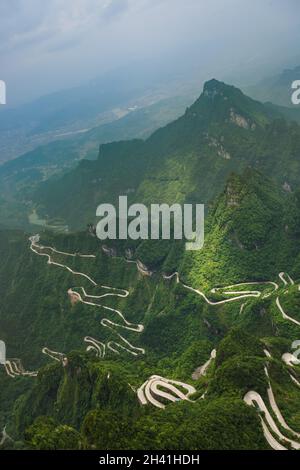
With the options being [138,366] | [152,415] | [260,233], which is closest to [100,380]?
[138,366]

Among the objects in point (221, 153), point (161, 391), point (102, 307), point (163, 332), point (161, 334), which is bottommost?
point (161, 334)

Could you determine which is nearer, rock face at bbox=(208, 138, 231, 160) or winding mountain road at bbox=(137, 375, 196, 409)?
winding mountain road at bbox=(137, 375, 196, 409)

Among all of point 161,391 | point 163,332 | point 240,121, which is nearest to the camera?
point 161,391

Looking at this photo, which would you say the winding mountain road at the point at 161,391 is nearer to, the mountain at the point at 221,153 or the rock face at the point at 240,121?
the mountain at the point at 221,153

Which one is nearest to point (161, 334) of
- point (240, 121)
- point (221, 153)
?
point (221, 153)

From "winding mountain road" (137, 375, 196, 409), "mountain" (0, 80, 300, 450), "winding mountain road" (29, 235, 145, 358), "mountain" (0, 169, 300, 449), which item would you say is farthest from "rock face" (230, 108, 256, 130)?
"winding mountain road" (137, 375, 196, 409)

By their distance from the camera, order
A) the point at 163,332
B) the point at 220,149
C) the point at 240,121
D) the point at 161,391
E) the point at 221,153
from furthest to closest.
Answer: the point at 240,121, the point at 220,149, the point at 221,153, the point at 163,332, the point at 161,391

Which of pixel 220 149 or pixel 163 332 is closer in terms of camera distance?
pixel 163 332

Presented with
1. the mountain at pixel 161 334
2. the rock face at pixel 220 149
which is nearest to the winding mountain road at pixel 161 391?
the mountain at pixel 161 334

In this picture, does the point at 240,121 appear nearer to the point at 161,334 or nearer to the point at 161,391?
the point at 161,334

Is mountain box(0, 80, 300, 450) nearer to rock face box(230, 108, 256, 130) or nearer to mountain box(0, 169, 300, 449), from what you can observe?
mountain box(0, 169, 300, 449)
